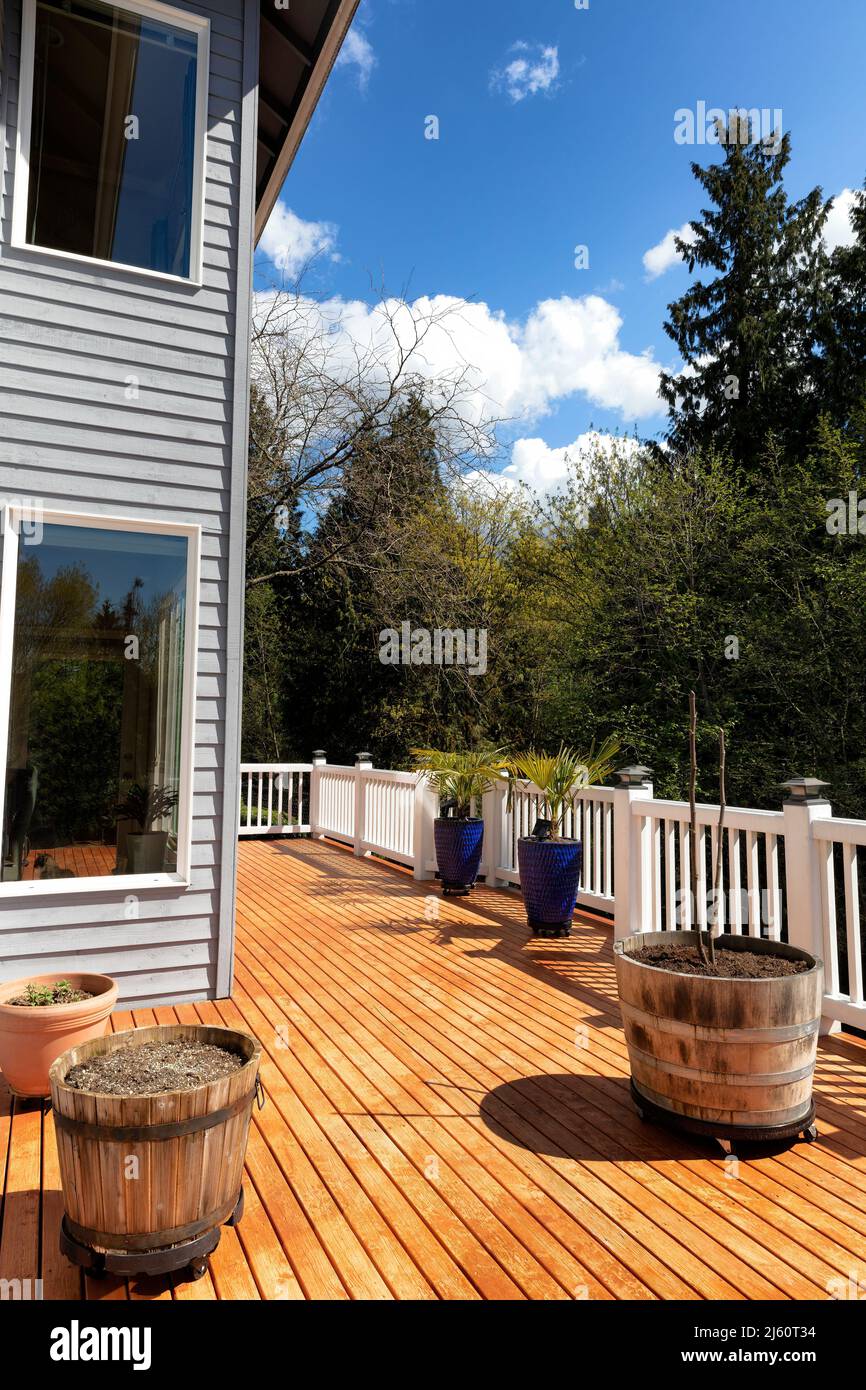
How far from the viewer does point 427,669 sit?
1376 centimetres

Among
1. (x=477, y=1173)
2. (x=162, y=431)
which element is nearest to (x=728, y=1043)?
(x=477, y=1173)

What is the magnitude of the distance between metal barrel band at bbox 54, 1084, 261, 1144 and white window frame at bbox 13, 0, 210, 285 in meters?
3.56

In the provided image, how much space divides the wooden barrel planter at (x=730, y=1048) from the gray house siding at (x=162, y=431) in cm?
218

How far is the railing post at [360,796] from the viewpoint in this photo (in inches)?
318

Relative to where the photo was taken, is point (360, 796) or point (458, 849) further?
point (360, 796)

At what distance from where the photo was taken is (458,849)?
601 cm

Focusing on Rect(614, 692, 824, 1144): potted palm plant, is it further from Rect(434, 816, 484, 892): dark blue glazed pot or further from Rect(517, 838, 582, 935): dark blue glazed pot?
Rect(434, 816, 484, 892): dark blue glazed pot

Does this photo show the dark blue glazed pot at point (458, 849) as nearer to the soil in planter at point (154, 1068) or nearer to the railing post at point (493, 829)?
the railing post at point (493, 829)

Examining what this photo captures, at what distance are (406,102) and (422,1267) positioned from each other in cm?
1381

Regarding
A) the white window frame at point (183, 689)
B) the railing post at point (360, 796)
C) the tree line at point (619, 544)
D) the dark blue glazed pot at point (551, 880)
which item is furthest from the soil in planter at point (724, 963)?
the tree line at point (619, 544)

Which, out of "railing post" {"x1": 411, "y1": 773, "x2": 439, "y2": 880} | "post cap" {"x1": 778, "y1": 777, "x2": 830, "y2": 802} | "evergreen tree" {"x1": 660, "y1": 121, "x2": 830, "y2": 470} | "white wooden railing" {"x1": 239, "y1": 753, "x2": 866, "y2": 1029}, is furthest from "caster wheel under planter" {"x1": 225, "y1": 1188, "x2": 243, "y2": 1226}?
"evergreen tree" {"x1": 660, "y1": 121, "x2": 830, "y2": 470}

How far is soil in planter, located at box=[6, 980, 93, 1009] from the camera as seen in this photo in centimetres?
266

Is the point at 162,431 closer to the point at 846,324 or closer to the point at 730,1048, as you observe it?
the point at 730,1048

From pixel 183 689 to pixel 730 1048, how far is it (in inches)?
109
